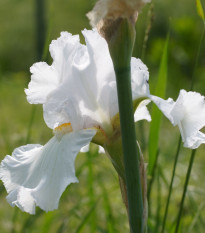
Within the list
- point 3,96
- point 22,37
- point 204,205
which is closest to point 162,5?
point 22,37

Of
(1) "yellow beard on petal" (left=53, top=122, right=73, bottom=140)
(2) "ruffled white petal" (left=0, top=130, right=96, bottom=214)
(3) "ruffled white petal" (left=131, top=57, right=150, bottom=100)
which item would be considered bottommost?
(2) "ruffled white petal" (left=0, top=130, right=96, bottom=214)

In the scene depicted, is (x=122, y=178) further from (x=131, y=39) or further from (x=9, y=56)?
(x=9, y=56)

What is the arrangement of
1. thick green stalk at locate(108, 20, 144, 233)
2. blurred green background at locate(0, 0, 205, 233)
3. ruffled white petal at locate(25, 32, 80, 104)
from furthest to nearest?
blurred green background at locate(0, 0, 205, 233), ruffled white petal at locate(25, 32, 80, 104), thick green stalk at locate(108, 20, 144, 233)

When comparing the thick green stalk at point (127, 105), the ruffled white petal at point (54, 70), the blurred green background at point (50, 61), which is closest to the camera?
the thick green stalk at point (127, 105)

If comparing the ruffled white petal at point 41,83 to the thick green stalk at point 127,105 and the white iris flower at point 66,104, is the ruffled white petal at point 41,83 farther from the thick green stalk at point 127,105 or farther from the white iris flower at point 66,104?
the thick green stalk at point 127,105

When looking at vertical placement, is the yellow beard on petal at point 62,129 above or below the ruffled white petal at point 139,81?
below

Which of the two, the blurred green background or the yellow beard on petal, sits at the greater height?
the yellow beard on petal

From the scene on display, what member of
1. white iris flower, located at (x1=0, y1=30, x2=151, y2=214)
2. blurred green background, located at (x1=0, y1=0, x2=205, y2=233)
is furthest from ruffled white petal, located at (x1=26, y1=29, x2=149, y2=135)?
blurred green background, located at (x1=0, y1=0, x2=205, y2=233)

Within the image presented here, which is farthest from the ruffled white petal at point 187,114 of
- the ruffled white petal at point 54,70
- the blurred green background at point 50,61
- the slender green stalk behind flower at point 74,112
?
the blurred green background at point 50,61

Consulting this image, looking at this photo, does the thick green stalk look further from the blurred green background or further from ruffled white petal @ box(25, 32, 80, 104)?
the blurred green background
